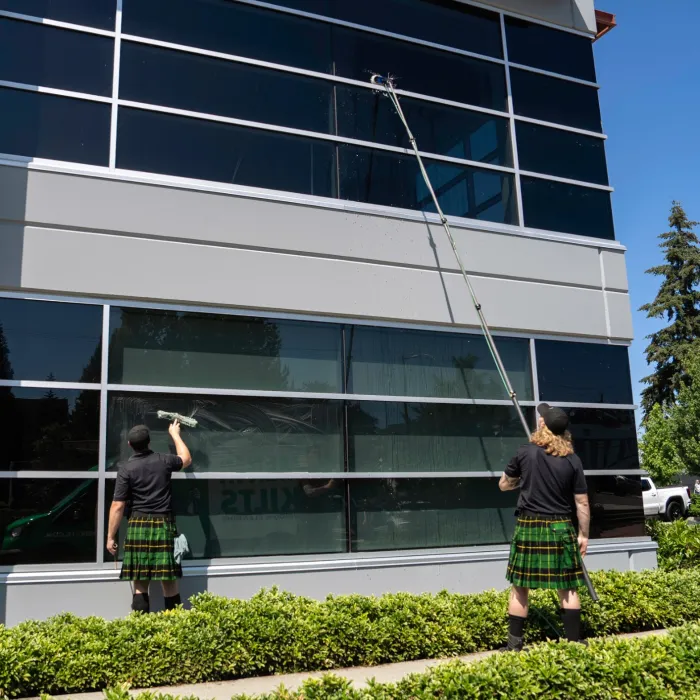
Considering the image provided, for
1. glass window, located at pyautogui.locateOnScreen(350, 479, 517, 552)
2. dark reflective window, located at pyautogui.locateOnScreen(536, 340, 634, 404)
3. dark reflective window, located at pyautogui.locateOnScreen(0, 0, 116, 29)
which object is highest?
dark reflective window, located at pyautogui.locateOnScreen(0, 0, 116, 29)

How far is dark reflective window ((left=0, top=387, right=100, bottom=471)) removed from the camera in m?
6.30

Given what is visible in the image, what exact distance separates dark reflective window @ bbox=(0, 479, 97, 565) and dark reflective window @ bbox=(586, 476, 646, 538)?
530 centimetres

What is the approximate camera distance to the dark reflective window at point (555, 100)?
9.50 metres

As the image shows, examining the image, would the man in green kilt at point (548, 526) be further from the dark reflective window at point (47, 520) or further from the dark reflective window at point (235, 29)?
the dark reflective window at point (235, 29)

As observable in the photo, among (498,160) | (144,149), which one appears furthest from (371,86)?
(144,149)

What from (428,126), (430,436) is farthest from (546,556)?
(428,126)

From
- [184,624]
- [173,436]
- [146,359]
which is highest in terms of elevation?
[146,359]

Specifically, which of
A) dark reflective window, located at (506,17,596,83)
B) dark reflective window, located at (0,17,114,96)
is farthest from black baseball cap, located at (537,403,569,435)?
dark reflective window, located at (506,17,596,83)

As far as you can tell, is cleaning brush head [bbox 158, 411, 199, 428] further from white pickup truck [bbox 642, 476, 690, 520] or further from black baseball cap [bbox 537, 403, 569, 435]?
white pickup truck [bbox 642, 476, 690, 520]

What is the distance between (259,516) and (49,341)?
2.38m

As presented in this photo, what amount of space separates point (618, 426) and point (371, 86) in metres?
4.77

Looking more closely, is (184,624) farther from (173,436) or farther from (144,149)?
(144,149)

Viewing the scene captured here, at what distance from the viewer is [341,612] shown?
5828 millimetres

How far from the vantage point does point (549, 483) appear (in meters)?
5.78
